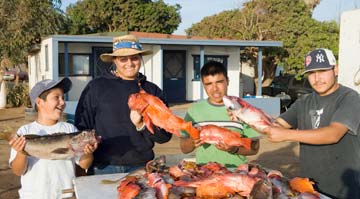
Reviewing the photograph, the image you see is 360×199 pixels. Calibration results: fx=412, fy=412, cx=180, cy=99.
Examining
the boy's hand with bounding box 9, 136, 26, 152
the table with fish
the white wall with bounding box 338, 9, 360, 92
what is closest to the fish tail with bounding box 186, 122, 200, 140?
the table with fish

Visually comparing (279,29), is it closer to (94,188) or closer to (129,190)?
(94,188)

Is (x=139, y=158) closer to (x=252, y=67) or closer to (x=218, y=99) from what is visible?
(x=218, y=99)

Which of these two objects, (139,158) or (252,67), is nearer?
(139,158)

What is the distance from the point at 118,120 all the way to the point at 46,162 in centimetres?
68

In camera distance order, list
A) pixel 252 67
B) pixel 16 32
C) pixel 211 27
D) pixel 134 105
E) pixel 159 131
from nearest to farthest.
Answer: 1. pixel 134 105
2. pixel 159 131
3. pixel 16 32
4. pixel 252 67
5. pixel 211 27

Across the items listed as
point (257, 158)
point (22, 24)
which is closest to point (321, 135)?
point (257, 158)

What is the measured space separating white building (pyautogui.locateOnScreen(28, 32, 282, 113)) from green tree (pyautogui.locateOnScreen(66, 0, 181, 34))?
16353mm

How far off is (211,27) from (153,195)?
84.6ft

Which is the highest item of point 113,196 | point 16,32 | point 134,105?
point 16,32

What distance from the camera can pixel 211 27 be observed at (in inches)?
1078

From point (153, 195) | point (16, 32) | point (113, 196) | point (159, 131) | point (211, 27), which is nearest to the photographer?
point (153, 195)

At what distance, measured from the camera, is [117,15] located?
124 feet

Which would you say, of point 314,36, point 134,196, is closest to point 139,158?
point 134,196

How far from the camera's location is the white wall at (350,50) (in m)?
7.27
